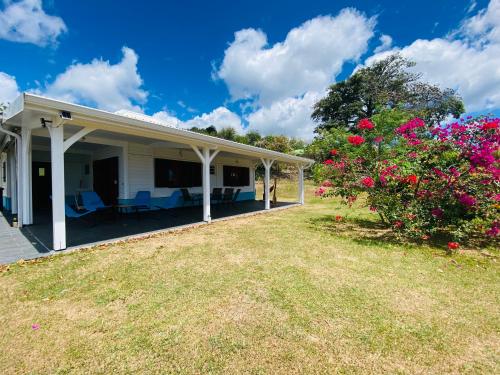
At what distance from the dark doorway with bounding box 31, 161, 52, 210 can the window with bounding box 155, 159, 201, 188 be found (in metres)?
5.79

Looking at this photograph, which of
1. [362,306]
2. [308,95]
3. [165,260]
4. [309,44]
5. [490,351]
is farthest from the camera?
[308,95]

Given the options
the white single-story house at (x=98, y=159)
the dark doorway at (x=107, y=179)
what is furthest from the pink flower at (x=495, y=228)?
the dark doorway at (x=107, y=179)

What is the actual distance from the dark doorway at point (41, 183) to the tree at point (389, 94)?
25.2 meters

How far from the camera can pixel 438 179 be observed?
5.43 meters

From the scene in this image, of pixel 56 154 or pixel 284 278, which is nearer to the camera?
pixel 284 278

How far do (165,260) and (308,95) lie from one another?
109 feet

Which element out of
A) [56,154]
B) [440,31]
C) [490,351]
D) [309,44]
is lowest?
[490,351]

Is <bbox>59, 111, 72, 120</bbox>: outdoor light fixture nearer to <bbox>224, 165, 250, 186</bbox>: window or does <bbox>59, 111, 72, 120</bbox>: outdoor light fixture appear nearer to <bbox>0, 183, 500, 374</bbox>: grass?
<bbox>0, 183, 500, 374</bbox>: grass

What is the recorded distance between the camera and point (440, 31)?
1364 cm

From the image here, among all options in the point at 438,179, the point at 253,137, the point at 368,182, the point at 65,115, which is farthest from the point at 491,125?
the point at 253,137

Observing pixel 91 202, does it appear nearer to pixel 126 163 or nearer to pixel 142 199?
pixel 142 199

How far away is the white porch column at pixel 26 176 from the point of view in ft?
20.6

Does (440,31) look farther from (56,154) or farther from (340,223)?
(56,154)

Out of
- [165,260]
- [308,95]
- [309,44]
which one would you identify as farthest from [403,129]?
[308,95]
